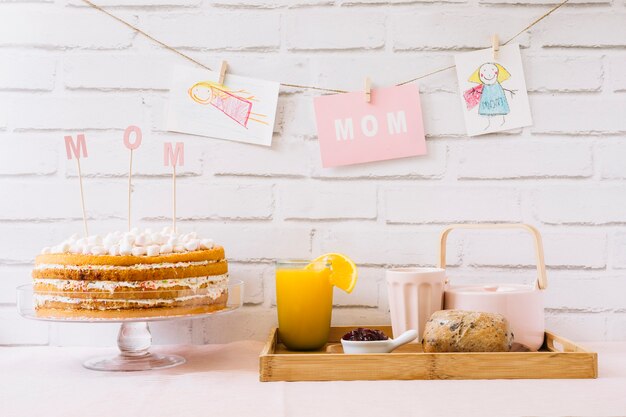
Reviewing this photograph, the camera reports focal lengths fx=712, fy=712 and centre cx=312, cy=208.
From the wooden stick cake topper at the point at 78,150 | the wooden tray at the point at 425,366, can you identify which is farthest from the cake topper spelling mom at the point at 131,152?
the wooden tray at the point at 425,366

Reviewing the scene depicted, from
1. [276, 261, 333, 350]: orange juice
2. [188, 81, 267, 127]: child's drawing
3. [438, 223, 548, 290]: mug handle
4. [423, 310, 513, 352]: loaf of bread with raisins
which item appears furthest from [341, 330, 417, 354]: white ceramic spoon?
[188, 81, 267, 127]: child's drawing

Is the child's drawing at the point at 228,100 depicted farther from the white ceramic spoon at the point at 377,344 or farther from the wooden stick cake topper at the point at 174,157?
the white ceramic spoon at the point at 377,344

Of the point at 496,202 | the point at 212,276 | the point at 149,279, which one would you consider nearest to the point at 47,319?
the point at 149,279

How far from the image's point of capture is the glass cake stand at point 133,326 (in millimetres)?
1215

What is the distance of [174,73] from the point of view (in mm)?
1549

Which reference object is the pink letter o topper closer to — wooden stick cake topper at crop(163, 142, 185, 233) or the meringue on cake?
wooden stick cake topper at crop(163, 142, 185, 233)

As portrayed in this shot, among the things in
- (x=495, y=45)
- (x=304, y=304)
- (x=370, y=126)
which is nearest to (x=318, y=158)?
(x=370, y=126)

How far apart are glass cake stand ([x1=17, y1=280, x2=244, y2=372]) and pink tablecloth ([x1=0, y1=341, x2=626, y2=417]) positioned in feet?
0.19

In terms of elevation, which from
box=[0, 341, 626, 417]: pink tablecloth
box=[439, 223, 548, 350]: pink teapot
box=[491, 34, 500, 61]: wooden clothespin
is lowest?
box=[0, 341, 626, 417]: pink tablecloth

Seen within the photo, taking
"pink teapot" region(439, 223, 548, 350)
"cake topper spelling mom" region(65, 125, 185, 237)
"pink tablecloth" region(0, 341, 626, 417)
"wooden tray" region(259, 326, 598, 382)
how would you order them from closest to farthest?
"pink tablecloth" region(0, 341, 626, 417) < "wooden tray" region(259, 326, 598, 382) < "pink teapot" region(439, 223, 548, 350) < "cake topper spelling mom" region(65, 125, 185, 237)

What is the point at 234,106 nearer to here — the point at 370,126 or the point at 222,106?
the point at 222,106

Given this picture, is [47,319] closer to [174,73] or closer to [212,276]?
[212,276]

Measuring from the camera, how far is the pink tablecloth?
3.21 ft

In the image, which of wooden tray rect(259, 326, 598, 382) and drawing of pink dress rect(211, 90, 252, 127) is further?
drawing of pink dress rect(211, 90, 252, 127)
